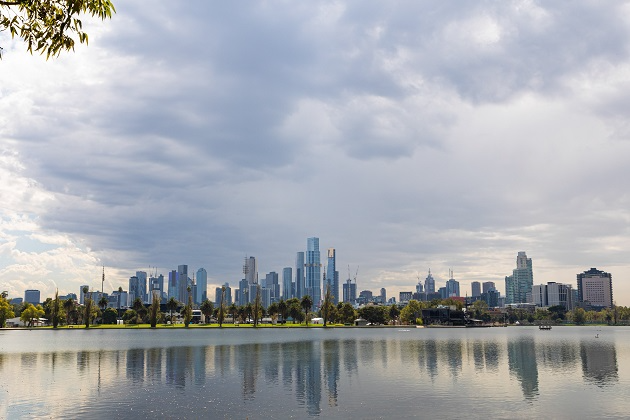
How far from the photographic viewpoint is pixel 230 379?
74.4 metres

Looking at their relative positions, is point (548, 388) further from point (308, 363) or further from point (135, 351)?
point (135, 351)

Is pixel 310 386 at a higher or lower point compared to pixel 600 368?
higher

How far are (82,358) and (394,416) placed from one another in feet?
256

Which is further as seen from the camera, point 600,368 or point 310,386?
point 600,368

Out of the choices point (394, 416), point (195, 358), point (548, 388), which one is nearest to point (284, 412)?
point (394, 416)

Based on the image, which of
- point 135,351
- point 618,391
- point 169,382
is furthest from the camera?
point 135,351

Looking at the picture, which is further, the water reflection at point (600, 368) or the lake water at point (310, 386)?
the water reflection at point (600, 368)

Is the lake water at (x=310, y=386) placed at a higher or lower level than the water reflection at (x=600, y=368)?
higher

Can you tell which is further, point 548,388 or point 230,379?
point 230,379

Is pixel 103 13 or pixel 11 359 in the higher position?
pixel 103 13

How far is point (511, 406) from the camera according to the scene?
55312mm

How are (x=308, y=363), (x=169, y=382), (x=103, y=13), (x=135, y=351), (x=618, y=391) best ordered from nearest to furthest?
(x=103, y=13) < (x=618, y=391) < (x=169, y=382) < (x=308, y=363) < (x=135, y=351)

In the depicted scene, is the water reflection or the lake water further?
the water reflection

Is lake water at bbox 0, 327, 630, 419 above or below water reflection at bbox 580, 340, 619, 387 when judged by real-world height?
above
